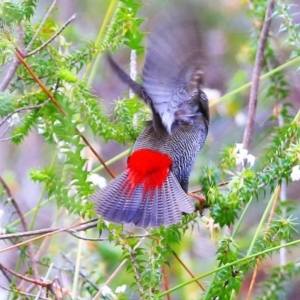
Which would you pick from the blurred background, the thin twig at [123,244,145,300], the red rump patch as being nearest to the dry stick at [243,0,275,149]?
the blurred background

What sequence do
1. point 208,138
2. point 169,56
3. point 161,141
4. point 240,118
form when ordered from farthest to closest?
point 208,138 → point 240,118 → point 161,141 → point 169,56

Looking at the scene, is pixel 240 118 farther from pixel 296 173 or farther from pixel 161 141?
pixel 296 173

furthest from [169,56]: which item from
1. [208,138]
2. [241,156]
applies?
[208,138]

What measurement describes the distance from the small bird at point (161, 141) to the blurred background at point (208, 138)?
A: 0.16 m

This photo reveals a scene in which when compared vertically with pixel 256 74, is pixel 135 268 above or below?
below

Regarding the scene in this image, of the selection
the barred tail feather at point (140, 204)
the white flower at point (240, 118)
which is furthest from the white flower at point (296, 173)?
the white flower at point (240, 118)

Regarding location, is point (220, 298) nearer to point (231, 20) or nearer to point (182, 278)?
point (182, 278)

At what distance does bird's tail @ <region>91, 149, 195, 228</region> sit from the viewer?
6.21 ft

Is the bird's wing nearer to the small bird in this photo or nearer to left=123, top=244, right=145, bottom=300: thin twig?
the small bird

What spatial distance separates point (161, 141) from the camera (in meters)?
2.26

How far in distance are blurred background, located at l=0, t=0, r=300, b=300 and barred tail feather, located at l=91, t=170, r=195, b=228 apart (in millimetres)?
106

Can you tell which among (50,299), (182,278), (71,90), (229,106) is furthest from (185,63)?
(229,106)

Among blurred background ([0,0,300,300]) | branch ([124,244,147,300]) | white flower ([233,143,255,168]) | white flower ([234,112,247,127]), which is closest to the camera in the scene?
branch ([124,244,147,300])

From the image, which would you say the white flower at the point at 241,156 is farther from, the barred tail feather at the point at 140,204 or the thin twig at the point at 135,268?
the thin twig at the point at 135,268
